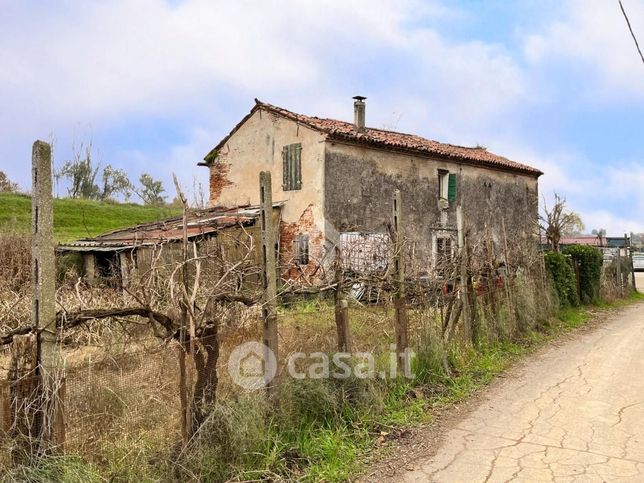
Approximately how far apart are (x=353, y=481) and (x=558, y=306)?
409 inches

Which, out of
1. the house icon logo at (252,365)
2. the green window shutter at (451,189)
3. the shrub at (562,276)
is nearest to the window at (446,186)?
the green window shutter at (451,189)

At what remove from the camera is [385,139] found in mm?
20375

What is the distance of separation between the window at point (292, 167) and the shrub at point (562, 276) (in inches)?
334

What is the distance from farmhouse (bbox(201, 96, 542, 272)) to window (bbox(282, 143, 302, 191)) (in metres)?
0.03

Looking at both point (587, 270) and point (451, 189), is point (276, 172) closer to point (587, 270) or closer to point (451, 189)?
point (451, 189)

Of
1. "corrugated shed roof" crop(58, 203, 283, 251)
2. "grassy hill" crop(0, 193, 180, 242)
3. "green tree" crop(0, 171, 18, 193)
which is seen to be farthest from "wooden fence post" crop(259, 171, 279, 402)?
"green tree" crop(0, 171, 18, 193)

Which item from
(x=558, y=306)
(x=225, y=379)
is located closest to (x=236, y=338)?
(x=225, y=379)

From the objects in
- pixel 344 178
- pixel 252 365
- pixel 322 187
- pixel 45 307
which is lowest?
pixel 252 365

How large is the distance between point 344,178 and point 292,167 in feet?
6.24

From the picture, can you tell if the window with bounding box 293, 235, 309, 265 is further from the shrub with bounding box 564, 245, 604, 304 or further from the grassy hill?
the grassy hill

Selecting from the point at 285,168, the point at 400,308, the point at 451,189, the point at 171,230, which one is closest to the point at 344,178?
the point at 285,168

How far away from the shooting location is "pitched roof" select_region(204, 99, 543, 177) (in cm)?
1886

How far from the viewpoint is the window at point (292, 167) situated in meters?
19.2

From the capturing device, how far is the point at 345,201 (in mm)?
19094
